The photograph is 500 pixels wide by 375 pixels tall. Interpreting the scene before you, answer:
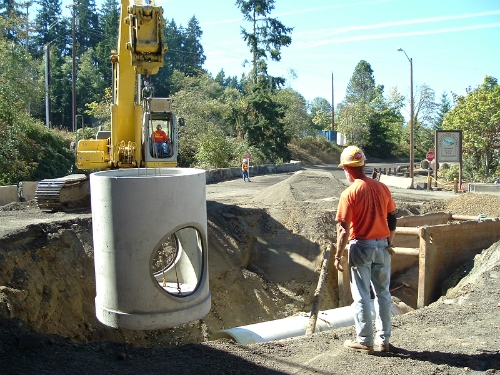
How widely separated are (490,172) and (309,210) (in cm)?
2274

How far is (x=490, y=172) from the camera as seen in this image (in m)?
33.4

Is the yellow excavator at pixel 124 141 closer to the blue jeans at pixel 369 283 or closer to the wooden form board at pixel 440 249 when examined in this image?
the wooden form board at pixel 440 249

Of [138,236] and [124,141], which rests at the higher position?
[124,141]

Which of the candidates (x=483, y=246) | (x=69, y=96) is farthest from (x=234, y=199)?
(x=69, y=96)

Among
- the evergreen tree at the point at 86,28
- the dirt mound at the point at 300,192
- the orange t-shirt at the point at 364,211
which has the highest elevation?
the evergreen tree at the point at 86,28

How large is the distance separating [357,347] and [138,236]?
2.54 metres

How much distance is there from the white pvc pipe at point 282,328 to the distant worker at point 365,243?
173 centimetres

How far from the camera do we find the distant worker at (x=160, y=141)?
1366cm

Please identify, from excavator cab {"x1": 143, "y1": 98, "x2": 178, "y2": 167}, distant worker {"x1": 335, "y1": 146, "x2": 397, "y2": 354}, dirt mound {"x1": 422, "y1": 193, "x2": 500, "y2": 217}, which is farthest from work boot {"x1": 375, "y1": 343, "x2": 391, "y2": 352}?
dirt mound {"x1": 422, "y1": 193, "x2": 500, "y2": 217}

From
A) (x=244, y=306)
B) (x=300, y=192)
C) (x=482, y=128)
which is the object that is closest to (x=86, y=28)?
(x=482, y=128)

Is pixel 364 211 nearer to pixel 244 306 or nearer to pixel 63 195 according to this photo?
pixel 244 306

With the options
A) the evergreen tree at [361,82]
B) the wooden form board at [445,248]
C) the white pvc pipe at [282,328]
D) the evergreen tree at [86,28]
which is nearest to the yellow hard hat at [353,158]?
the white pvc pipe at [282,328]

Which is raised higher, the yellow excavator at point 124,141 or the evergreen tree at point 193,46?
the evergreen tree at point 193,46

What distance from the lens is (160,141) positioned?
542 inches
